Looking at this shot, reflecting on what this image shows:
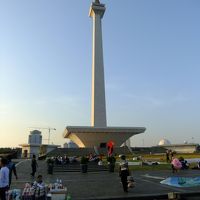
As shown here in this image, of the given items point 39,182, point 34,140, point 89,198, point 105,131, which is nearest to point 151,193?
point 89,198

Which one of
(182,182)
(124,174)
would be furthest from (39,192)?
(182,182)

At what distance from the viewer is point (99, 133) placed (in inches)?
2361

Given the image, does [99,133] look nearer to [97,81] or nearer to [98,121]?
[98,121]

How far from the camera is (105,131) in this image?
5956cm

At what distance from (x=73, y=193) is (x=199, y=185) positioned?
612 centimetres

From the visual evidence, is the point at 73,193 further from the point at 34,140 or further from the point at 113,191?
the point at 34,140

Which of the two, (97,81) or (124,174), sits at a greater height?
(97,81)

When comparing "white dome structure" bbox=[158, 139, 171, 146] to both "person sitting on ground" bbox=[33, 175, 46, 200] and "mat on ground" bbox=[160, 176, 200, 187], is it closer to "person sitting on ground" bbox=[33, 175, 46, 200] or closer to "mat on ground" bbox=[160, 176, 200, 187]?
"mat on ground" bbox=[160, 176, 200, 187]

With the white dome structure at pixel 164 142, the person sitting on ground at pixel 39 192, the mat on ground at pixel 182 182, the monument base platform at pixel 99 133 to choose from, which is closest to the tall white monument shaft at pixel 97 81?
the monument base platform at pixel 99 133

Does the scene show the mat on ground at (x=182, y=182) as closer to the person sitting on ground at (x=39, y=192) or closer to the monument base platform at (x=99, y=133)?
the person sitting on ground at (x=39, y=192)

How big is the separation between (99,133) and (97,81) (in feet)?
36.4

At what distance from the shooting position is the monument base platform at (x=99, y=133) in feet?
192

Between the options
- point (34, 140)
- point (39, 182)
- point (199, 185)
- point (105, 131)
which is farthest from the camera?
point (34, 140)

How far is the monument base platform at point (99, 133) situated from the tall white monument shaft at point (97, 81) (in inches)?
101
